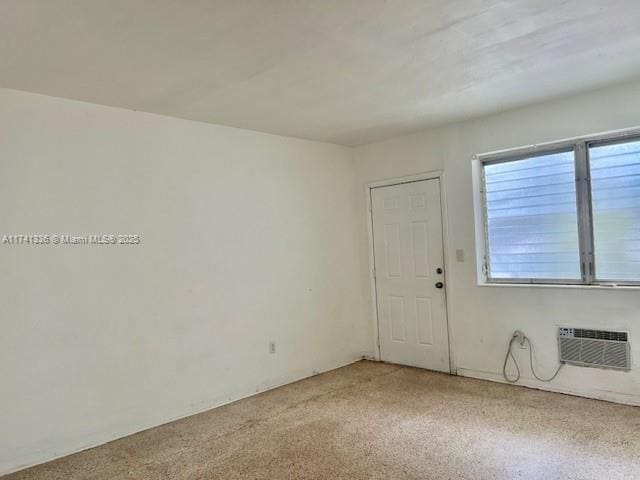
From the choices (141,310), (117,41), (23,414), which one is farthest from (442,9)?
(23,414)

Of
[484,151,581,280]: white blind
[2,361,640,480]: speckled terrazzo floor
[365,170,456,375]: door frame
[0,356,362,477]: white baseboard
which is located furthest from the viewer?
[365,170,456,375]: door frame

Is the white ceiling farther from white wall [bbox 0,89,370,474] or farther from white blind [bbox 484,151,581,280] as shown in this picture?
white blind [bbox 484,151,581,280]

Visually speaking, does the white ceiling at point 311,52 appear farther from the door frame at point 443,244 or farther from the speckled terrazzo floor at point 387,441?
the speckled terrazzo floor at point 387,441

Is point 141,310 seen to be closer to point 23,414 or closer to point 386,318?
point 23,414

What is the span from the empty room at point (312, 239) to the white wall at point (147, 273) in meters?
0.02

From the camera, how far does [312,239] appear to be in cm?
473

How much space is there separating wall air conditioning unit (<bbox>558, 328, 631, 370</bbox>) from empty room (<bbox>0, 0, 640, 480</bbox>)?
0.05ft

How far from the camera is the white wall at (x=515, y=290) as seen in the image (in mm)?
3406

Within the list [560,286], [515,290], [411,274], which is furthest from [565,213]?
[411,274]

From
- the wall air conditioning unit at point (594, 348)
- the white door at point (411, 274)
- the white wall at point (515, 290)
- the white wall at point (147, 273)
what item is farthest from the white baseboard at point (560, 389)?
the white wall at point (147, 273)

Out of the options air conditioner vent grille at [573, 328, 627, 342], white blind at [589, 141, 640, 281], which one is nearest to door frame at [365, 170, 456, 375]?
air conditioner vent grille at [573, 328, 627, 342]

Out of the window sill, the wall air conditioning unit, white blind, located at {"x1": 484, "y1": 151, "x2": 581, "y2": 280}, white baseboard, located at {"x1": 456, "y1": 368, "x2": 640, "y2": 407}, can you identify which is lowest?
white baseboard, located at {"x1": 456, "y1": 368, "x2": 640, "y2": 407}

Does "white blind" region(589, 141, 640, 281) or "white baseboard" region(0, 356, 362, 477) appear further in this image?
"white blind" region(589, 141, 640, 281)

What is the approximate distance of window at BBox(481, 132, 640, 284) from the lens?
3.45m
